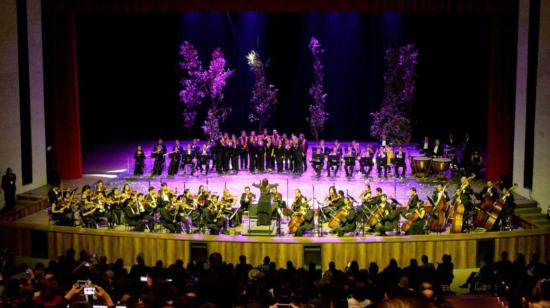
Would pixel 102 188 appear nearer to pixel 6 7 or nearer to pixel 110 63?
pixel 6 7

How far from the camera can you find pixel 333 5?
2077cm

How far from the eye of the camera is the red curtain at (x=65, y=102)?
2177 cm

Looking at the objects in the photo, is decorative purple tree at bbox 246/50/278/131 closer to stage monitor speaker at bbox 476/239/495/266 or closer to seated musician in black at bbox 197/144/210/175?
seated musician in black at bbox 197/144/210/175

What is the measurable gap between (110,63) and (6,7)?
9.97 m

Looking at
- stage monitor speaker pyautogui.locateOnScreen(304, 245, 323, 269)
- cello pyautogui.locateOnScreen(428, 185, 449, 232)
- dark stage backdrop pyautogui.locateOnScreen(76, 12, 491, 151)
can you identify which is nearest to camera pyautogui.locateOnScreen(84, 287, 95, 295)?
stage monitor speaker pyautogui.locateOnScreen(304, 245, 323, 269)

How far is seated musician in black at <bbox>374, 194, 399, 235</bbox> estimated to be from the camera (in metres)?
15.9

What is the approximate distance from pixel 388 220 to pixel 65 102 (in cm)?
1145

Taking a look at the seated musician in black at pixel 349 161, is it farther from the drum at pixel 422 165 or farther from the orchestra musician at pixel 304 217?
the orchestra musician at pixel 304 217

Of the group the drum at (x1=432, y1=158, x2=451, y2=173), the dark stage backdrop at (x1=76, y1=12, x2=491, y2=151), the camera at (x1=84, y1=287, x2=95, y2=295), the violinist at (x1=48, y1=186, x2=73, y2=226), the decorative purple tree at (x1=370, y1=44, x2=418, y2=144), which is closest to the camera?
the camera at (x1=84, y1=287, x2=95, y2=295)

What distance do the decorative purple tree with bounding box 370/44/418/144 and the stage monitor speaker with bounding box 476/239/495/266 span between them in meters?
12.0

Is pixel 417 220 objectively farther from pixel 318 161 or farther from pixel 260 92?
pixel 260 92

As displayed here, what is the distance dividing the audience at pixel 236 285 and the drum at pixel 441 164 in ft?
28.2

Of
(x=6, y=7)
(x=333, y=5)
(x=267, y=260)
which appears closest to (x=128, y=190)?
(x=267, y=260)

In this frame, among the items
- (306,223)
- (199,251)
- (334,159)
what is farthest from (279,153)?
(199,251)
